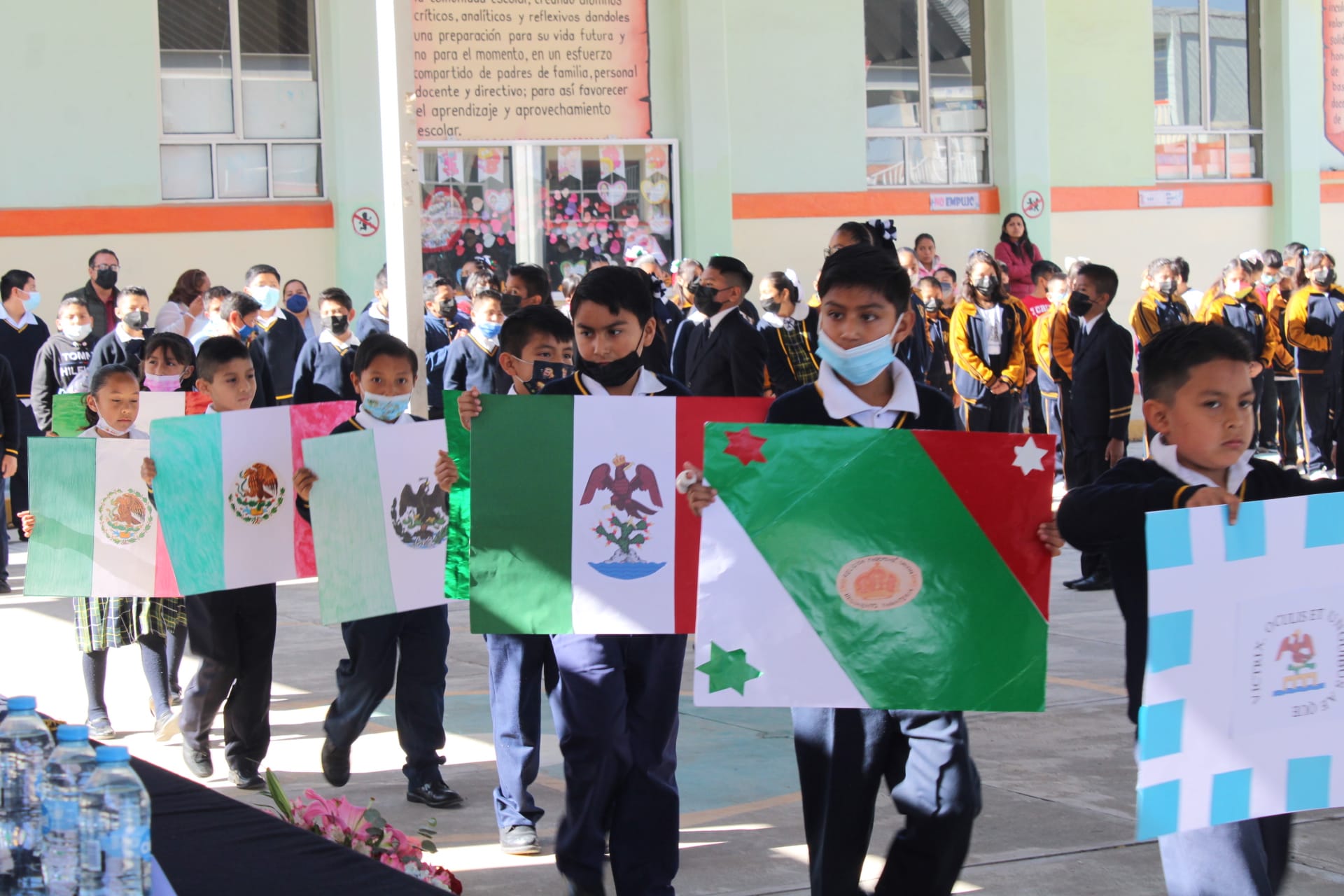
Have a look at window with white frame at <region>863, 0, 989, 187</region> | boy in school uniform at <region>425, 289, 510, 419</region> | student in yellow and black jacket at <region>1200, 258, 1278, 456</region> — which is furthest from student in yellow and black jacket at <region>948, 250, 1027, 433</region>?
window with white frame at <region>863, 0, 989, 187</region>

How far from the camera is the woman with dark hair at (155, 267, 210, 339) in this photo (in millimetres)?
12914

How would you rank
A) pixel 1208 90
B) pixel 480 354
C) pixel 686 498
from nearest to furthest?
1. pixel 686 498
2. pixel 480 354
3. pixel 1208 90

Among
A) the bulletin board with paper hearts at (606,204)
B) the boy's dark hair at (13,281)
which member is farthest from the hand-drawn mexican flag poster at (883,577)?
the bulletin board with paper hearts at (606,204)

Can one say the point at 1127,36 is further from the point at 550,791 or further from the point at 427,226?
the point at 550,791

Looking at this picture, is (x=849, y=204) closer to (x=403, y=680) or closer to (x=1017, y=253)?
(x=1017, y=253)

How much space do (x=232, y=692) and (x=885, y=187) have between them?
14720 millimetres

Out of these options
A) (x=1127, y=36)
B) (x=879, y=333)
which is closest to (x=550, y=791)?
(x=879, y=333)

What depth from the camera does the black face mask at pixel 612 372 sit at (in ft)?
14.2

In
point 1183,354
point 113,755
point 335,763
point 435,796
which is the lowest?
point 435,796

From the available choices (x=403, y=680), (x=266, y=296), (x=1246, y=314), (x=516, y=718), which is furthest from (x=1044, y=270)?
(x=516, y=718)

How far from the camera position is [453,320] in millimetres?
12484

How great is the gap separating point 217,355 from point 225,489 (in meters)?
0.63

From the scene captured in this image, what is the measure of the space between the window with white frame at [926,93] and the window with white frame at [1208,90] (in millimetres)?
2751

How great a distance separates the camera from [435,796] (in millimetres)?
5535
